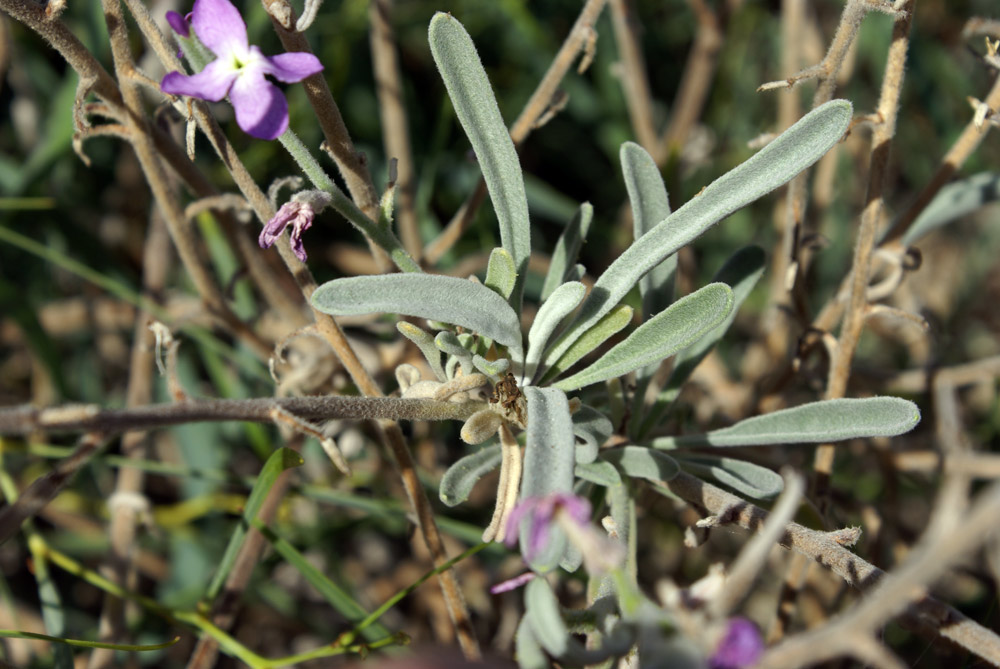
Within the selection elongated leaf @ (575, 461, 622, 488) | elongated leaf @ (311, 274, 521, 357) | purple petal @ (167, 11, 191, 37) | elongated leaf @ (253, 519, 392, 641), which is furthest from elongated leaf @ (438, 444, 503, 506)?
purple petal @ (167, 11, 191, 37)

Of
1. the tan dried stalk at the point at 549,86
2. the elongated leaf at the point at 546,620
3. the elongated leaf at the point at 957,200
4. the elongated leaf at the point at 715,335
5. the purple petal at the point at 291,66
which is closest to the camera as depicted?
the elongated leaf at the point at 546,620

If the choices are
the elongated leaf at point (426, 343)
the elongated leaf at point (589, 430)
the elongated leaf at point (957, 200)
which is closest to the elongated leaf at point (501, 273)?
the elongated leaf at point (426, 343)

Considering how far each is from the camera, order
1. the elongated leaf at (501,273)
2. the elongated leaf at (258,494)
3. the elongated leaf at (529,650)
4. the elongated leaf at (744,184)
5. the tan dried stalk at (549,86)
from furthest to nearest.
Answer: the tan dried stalk at (549,86) < the elongated leaf at (258,494) < the elongated leaf at (501,273) < the elongated leaf at (744,184) < the elongated leaf at (529,650)

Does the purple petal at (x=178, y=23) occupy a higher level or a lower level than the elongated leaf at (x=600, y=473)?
higher

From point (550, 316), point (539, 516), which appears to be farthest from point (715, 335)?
point (539, 516)

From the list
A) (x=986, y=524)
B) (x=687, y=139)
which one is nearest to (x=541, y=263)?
(x=687, y=139)

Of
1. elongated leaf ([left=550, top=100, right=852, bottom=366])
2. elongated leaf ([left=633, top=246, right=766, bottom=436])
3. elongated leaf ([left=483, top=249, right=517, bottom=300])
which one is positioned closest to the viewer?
elongated leaf ([left=550, top=100, right=852, bottom=366])

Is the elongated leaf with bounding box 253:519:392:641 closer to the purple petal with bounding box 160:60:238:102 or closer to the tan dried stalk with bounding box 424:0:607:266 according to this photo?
the tan dried stalk with bounding box 424:0:607:266

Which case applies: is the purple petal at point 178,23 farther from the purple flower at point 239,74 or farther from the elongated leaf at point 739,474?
the elongated leaf at point 739,474
